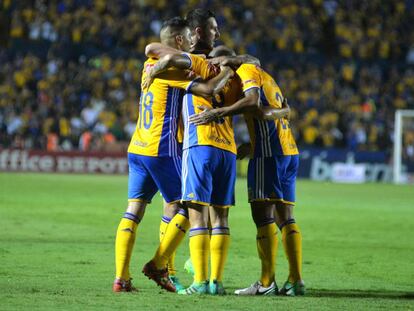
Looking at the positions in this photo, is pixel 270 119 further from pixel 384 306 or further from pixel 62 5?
pixel 62 5

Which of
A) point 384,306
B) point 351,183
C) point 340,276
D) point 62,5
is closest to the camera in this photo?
point 384,306

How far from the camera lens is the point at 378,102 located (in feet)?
118

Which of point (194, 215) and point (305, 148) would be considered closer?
point (194, 215)

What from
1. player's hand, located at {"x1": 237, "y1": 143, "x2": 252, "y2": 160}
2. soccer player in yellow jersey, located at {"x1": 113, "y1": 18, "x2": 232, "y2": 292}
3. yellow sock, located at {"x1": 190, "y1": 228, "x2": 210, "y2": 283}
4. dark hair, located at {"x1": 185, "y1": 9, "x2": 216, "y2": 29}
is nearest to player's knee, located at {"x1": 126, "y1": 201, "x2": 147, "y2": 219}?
soccer player in yellow jersey, located at {"x1": 113, "y1": 18, "x2": 232, "y2": 292}

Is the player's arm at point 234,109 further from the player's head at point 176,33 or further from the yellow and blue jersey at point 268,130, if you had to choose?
the player's head at point 176,33

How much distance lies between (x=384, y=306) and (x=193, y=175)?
73.5 inches

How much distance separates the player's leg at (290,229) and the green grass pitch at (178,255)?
0.19m

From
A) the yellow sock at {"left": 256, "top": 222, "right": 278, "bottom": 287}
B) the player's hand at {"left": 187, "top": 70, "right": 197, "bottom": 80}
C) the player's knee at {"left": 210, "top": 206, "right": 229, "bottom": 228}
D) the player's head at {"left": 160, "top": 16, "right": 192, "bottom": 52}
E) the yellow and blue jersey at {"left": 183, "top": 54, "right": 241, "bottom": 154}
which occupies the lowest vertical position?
the yellow sock at {"left": 256, "top": 222, "right": 278, "bottom": 287}

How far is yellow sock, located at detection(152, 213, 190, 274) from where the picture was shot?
7926 mm

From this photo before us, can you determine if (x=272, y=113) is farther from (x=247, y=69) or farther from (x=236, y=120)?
(x=236, y=120)

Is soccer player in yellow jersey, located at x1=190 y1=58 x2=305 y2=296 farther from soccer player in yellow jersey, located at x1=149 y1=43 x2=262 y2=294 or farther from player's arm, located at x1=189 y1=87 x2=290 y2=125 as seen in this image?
soccer player in yellow jersey, located at x1=149 y1=43 x2=262 y2=294

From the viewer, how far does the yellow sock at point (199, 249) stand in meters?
7.73

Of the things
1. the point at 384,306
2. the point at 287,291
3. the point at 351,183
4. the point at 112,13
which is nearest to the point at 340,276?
the point at 287,291

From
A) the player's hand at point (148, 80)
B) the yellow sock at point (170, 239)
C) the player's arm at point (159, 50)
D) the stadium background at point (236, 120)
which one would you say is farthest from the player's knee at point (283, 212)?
the stadium background at point (236, 120)
